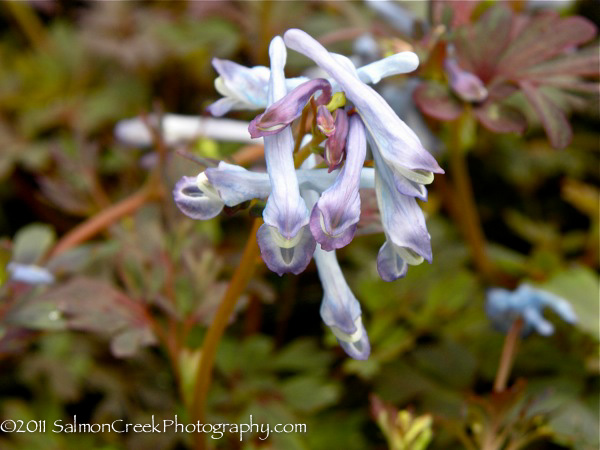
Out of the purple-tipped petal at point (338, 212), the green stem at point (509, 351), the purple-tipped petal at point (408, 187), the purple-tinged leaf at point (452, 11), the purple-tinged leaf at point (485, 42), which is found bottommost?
the green stem at point (509, 351)

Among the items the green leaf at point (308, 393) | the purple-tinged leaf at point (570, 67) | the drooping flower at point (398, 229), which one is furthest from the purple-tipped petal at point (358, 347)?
the purple-tinged leaf at point (570, 67)

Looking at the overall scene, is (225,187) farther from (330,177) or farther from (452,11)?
(452,11)

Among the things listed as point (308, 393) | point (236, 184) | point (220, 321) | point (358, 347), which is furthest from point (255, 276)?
point (236, 184)

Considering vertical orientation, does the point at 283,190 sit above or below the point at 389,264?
above

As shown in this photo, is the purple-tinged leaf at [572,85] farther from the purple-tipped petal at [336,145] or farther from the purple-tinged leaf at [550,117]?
the purple-tipped petal at [336,145]

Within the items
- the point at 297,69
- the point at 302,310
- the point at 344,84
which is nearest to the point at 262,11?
the point at 297,69

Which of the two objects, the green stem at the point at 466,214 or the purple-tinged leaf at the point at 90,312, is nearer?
the purple-tinged leaf at the point at 90,312
